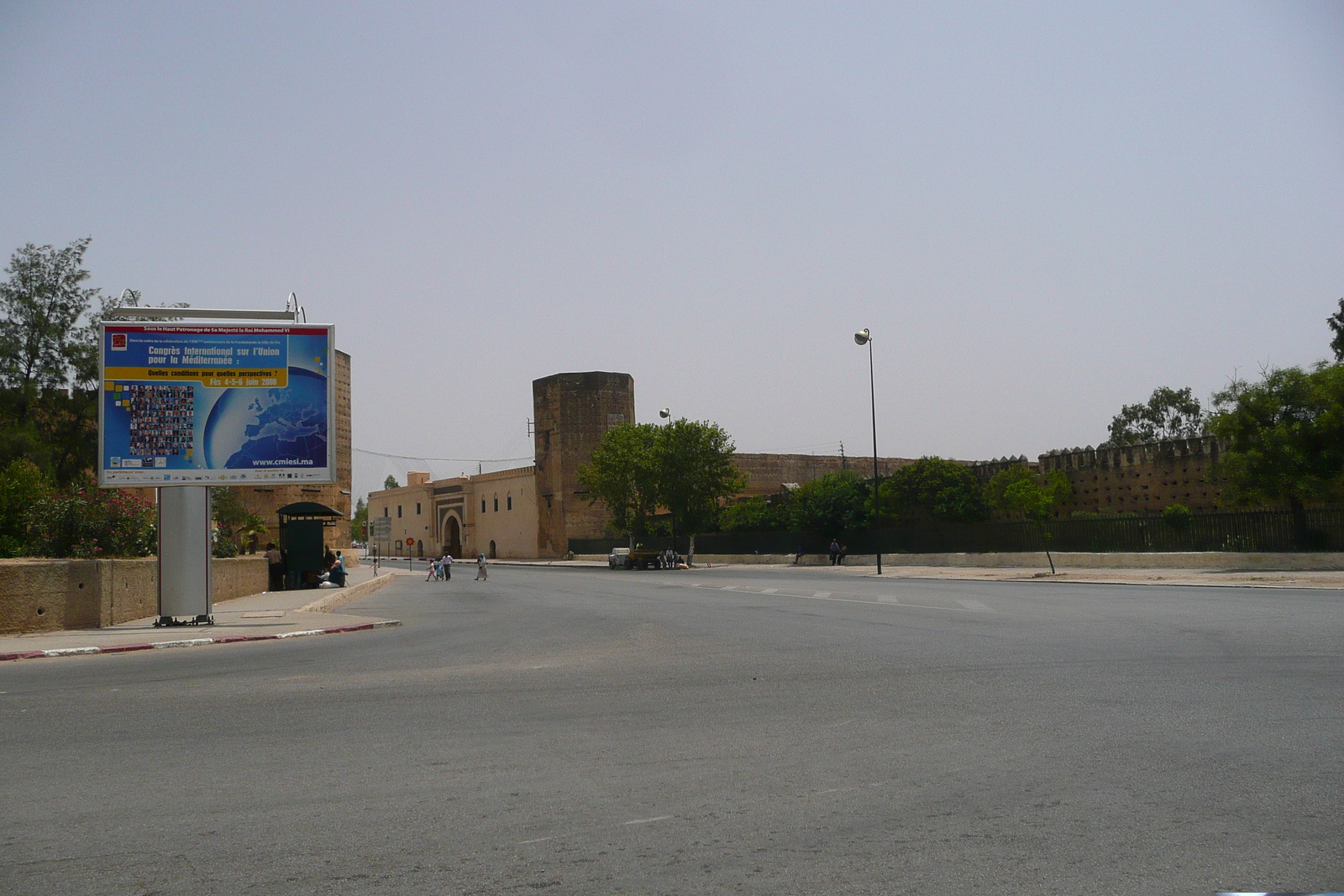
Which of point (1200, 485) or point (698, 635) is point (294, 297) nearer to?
point (698, 635)

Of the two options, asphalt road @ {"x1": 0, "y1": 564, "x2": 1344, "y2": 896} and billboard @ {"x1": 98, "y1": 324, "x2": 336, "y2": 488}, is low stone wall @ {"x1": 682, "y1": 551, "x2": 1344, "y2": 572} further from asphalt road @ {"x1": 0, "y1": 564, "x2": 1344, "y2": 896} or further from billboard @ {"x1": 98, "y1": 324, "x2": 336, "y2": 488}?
billboard @ {"x1": 98, "y1": 324, "x2": 336, "y2": 488}

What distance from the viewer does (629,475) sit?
65438 mm

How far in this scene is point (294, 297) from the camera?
18672 mm

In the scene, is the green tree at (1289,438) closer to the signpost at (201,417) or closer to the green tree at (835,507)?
the green tree at (835,507)

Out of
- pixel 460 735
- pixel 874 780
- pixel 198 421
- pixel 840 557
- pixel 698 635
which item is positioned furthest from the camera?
pixel 840 557

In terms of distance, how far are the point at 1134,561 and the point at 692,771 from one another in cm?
3345

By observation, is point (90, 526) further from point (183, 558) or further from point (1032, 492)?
point (1032, 492)

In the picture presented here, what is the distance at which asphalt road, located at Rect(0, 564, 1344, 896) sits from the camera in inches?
163

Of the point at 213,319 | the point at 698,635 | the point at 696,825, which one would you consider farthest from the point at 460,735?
the point at 213,319

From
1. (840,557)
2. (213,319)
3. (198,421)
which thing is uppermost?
(213,319)

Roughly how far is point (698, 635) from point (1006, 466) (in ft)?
138

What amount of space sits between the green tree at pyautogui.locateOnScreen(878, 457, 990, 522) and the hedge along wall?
4314cm

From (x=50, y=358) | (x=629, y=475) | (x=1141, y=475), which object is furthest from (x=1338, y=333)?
(x=50, y=358)

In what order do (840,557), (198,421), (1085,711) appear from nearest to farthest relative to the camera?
1. (1085,711)
2. (198,421)
3. (840,557)
